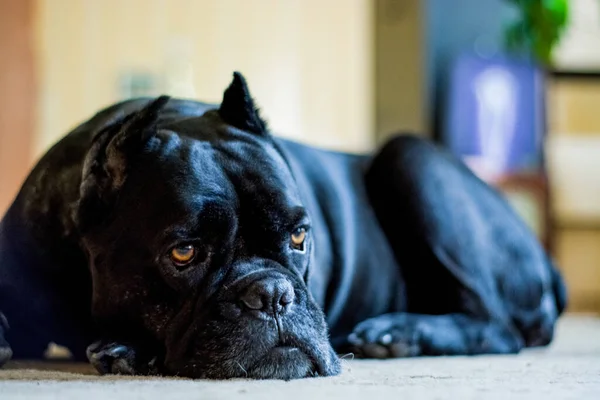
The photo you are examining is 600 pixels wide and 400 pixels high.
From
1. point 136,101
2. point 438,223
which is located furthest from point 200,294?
point 438,223

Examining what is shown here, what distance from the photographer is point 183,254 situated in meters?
1.71

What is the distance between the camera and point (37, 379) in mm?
1609

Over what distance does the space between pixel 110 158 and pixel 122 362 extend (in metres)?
0.41

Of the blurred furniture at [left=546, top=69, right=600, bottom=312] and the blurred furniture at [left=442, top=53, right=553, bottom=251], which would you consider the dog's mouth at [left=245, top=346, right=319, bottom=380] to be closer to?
the blurred furniture at [left=442, top=53, right=553, bottom=251]

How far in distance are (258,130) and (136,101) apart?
1.26 feet

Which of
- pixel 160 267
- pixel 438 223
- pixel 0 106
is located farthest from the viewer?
pixel 0 106

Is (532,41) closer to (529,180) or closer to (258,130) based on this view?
(529,180)

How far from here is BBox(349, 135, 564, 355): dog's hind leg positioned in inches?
91.8

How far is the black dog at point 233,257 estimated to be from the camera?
5.53 feet

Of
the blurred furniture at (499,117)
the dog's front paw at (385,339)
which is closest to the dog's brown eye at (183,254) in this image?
the dog's front paw at (385,339)

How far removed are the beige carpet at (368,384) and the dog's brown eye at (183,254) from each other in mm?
242

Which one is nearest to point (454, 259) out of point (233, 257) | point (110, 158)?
point (233, 257)

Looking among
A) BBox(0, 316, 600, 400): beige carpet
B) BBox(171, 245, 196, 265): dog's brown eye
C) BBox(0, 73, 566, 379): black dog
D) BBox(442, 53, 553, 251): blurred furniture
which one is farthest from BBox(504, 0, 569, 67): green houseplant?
BBox(171, 245, 196, 265): dog's brown eye

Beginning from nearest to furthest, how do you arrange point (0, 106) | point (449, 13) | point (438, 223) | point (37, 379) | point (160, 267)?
point (37, 379) → point (160, 267) → point (438, 223) → point (0, 106) → point (449, 13)
